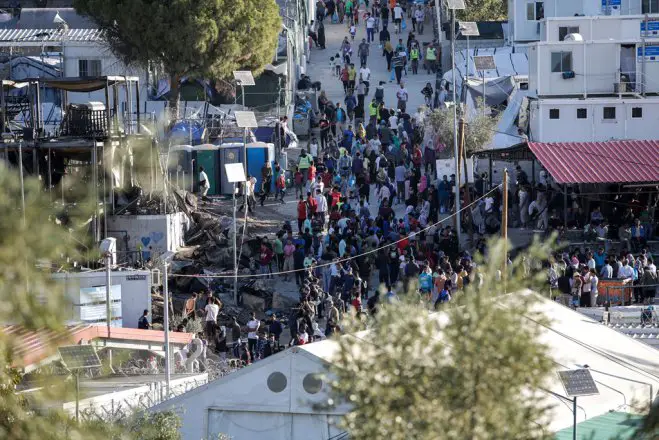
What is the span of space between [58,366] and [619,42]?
25.0 m

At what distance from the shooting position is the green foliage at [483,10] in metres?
61.0

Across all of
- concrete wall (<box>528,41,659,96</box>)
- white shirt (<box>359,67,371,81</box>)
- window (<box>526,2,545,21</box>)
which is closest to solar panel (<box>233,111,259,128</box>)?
concrete wall (<box>528,41,659,96</box>)

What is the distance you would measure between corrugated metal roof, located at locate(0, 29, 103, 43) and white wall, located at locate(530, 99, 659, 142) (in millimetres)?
15424

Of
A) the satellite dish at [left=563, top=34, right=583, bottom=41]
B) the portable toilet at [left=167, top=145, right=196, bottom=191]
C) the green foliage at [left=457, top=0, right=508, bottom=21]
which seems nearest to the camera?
the satellite dish at [left=563, top=34, right=583, bottom=41]

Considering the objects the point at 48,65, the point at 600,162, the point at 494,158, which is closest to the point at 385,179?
the point at 494,158

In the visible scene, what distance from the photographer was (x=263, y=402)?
20.5m

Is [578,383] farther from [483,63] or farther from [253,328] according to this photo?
[483,63]

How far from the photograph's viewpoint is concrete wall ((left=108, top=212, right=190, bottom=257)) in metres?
36.8

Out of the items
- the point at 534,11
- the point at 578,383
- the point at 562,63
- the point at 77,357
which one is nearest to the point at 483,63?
the point at 562,63

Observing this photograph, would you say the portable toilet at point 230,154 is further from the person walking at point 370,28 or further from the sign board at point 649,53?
the person walking at point 370,28

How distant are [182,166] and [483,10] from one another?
23.8 m

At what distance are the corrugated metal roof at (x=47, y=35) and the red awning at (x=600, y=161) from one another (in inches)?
662

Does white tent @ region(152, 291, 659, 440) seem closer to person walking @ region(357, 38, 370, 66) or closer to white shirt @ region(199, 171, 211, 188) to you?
white shirt @ region(199, 171, 211, 188)

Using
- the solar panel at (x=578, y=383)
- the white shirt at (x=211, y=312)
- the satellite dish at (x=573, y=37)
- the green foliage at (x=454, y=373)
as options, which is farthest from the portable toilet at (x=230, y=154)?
the green foliage at (x=454, y=373)
